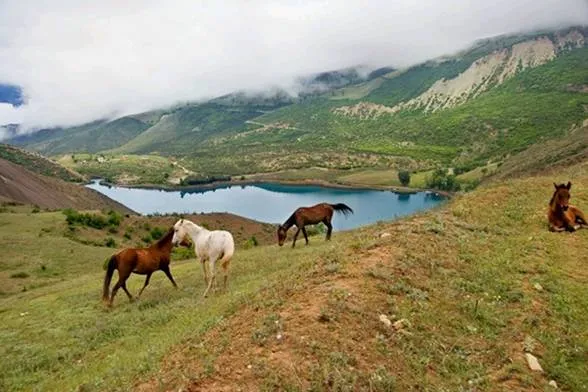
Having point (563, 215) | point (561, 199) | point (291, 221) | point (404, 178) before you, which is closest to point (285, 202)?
point (404, 178)

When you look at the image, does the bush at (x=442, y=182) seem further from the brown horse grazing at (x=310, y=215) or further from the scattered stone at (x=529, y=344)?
the scattered stone at (x=529, y=344)

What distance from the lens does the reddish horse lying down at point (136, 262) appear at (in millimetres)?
18922

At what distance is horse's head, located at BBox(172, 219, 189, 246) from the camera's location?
18578 mm

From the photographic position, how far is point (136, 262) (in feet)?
62.7

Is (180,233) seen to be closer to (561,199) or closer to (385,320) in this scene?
(385,320)

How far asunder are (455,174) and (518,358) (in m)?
175

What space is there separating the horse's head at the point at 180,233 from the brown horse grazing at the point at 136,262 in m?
0.50

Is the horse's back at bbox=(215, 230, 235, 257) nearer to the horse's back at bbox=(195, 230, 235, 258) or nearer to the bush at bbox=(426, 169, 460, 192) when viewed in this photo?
the horse's back at bbox=(195, 230, 235, 258)

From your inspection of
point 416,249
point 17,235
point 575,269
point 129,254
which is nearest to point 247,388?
point 416,249

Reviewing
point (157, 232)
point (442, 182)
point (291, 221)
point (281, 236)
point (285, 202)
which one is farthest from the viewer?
point (285, 202)

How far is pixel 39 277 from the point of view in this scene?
39.2 m

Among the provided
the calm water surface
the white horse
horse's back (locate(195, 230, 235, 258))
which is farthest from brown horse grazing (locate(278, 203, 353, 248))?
the calm water surface

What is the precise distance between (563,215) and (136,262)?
15.1 metres

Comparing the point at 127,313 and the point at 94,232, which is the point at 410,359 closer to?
Answer: the point at 127,313
